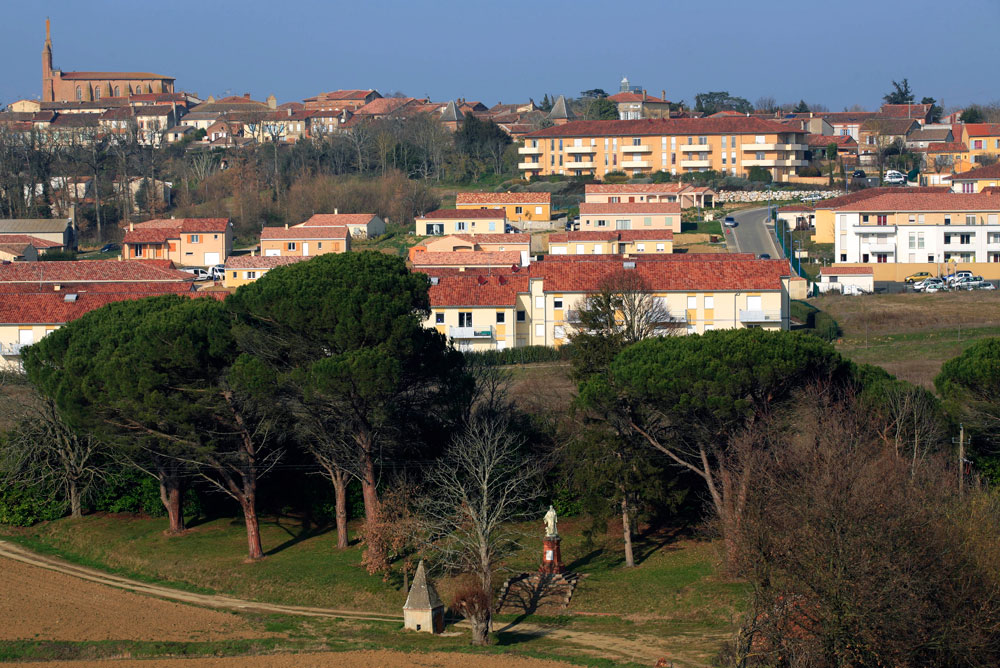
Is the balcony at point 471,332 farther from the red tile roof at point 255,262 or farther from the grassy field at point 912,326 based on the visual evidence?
the red tile roof at point 255,262

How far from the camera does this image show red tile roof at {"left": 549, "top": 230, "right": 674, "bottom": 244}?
65000 millimetres

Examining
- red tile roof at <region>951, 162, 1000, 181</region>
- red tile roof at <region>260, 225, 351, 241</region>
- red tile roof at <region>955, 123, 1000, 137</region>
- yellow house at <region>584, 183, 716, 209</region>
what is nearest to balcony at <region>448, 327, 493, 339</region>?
red tile roof at <region>260, 225, 351, 241</region>

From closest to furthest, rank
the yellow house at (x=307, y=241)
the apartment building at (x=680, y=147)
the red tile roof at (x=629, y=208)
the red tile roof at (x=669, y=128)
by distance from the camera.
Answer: the yellow house at (x=307, y=241) < the red tile roof at (x=629, y=208) < the apartment building at (x=680, y=147) < the red tile roof at (x=669, y=128)

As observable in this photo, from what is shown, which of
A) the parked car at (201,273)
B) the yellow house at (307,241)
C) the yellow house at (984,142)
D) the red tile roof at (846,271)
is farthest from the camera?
the yellow house at (984,142)

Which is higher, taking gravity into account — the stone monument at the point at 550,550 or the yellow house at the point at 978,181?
the yellow house at the point at 978,181

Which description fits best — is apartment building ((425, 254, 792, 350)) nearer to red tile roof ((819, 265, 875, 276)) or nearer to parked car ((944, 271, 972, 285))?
red tile roof ((819, 265, 875, 276))

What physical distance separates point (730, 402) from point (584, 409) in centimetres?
358

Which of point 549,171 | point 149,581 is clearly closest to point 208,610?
point 149,581

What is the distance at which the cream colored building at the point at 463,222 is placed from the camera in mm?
72812

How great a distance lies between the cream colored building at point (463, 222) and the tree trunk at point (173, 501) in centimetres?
4184

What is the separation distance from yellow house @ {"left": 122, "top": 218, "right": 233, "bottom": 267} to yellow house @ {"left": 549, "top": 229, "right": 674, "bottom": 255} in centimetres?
2025

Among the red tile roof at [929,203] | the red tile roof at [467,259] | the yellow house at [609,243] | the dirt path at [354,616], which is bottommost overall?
Result: the dirt path at [354,616]

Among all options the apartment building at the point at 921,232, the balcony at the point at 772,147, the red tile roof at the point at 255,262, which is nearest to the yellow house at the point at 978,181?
the balcony at the point at 772,147

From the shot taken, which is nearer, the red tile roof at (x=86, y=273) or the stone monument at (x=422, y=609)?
the stone monument at (x=422, y=609)
